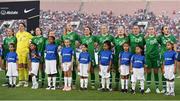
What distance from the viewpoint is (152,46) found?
463 inches

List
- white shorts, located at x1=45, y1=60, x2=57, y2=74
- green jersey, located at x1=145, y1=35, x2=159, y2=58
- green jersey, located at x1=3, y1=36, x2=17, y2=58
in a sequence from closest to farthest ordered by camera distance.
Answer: green jersey, located at x1=145, y1=35, x2=159, y2=58
white shorts, located at x1=45, y1=60, x2=57, y2=74
green jersey, located at x1=3, y1=36, x2=17, y2=58

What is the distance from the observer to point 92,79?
12.6 meters

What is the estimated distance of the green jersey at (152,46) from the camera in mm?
11742

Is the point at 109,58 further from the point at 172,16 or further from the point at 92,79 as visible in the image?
the point at 172,16

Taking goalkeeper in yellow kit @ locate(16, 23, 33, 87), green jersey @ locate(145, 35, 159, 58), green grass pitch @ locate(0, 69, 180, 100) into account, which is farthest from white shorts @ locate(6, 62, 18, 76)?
green jersey @ locate(145, 35, 159, 58)

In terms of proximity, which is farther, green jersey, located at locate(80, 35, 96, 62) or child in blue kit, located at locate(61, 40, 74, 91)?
green jersey, located at locate(80, 35, 96, 62)

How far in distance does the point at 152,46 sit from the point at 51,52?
8.57 feet

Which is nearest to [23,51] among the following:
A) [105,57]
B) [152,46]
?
[105,57]

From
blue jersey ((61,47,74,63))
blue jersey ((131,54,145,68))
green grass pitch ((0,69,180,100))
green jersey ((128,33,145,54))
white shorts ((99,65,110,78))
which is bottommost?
green grass pitch ((0,69,180,100))

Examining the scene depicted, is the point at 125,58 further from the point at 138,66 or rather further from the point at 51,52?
the point at 51,52

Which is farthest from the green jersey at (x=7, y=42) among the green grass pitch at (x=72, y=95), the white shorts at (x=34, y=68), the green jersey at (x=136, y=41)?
the green jersey at (x=136, y=41)

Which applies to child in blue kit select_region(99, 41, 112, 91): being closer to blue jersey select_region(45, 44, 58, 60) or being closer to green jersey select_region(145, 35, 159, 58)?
green jersey select_region(145, 35, 159, 58)

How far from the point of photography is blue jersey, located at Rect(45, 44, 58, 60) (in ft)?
40.4

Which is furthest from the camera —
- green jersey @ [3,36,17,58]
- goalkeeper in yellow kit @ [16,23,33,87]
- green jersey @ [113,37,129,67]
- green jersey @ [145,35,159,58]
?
goalkeeper in yellow kit @ [16,23,33,87]
